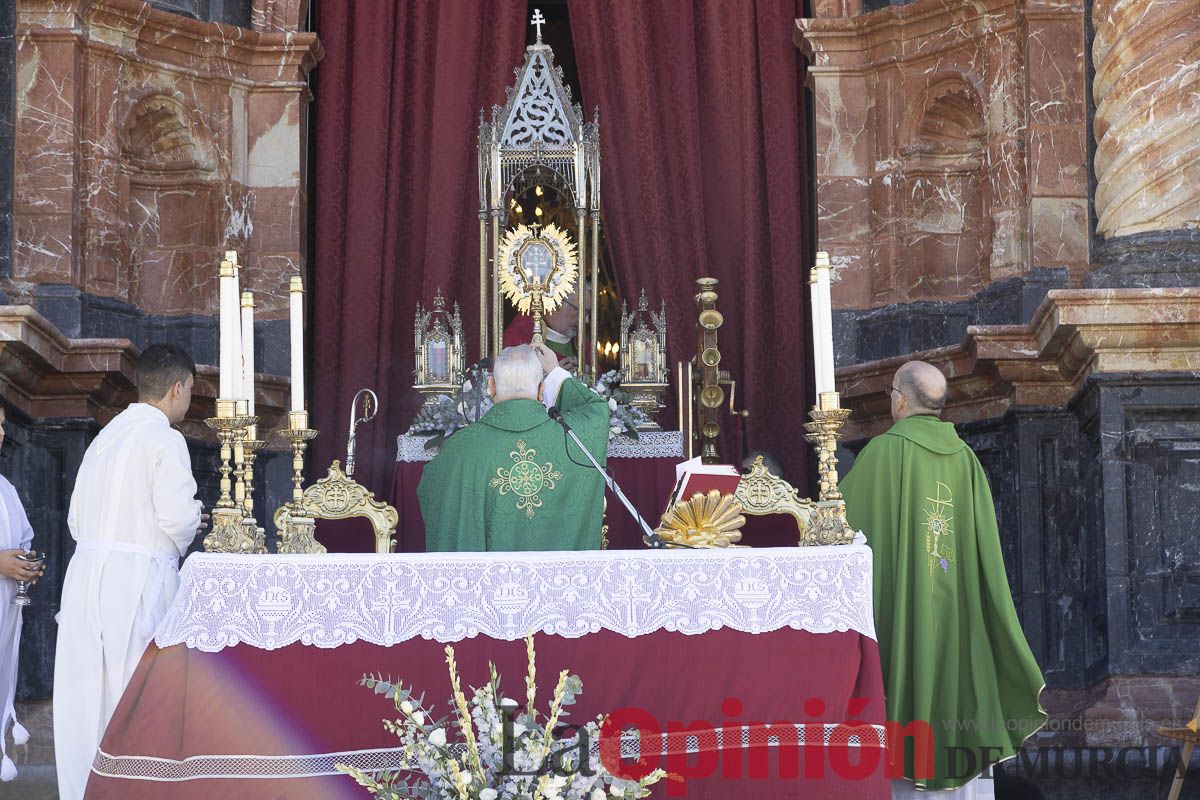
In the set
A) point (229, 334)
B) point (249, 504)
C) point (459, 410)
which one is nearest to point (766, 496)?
point (249, 504)

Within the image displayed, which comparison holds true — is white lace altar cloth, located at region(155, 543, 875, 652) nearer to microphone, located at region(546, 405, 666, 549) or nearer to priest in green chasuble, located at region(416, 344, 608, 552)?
microphone, located at region(546, 405, 666, 549)

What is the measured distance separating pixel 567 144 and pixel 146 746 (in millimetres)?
4573

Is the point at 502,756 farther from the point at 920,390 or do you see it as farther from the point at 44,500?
the point at 44,500

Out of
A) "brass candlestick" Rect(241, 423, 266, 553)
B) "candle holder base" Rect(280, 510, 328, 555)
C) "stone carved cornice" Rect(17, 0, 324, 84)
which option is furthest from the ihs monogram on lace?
"stone carved cornice" Rect(17, 0, 324, 84)

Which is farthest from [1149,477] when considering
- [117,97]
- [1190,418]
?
[117,97]

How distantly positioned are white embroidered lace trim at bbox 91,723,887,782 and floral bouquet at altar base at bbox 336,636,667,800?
264 millimetres

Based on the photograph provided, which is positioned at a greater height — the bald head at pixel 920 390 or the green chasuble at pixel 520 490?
the bald head at pixel 920 390

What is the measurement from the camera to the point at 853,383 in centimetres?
1012

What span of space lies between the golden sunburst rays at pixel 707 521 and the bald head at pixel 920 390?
1.33 m

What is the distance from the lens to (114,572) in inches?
261

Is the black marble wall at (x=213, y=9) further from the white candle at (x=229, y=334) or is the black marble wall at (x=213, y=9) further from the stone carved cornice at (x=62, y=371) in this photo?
the white candle at (x=229, y=334)

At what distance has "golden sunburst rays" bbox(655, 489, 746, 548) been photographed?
6.41m

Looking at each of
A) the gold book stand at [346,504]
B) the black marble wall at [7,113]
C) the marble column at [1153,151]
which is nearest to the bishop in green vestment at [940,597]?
the gold book stand at [346,504]

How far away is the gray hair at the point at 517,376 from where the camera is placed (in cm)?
695
